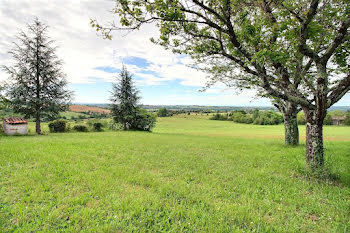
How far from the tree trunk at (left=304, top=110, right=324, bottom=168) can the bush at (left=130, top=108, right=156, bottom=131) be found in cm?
2619

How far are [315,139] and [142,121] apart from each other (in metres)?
26.6

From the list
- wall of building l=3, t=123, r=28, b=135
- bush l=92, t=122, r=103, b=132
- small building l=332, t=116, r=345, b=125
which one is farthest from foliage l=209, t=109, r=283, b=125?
wall of building l=3, t=123, r=28, b=135

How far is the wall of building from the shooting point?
1496 cm

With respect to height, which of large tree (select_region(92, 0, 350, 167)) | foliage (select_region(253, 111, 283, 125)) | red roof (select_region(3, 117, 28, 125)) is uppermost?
large tree (select_region(92, 0, 350, 167))

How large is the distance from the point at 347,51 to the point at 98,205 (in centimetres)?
964

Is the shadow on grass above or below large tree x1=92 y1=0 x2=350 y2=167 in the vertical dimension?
below

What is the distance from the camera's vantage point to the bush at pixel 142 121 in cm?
2955

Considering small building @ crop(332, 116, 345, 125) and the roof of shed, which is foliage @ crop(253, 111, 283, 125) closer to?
small building @ crop(332, 116, 345, 125)

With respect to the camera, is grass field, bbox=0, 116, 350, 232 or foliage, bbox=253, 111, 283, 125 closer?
grass field, bbox=0, 116, 350, 232

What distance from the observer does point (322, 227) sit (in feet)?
10.4

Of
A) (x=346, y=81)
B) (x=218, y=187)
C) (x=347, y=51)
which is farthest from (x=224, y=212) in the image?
(x=347, y=51)

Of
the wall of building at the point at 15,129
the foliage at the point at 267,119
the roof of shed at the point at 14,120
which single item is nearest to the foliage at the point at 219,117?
the foliage at the point at 267,119

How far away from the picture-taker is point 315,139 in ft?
18.9

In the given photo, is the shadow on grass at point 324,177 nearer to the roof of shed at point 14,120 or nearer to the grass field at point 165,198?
the grass field at point 165,198
